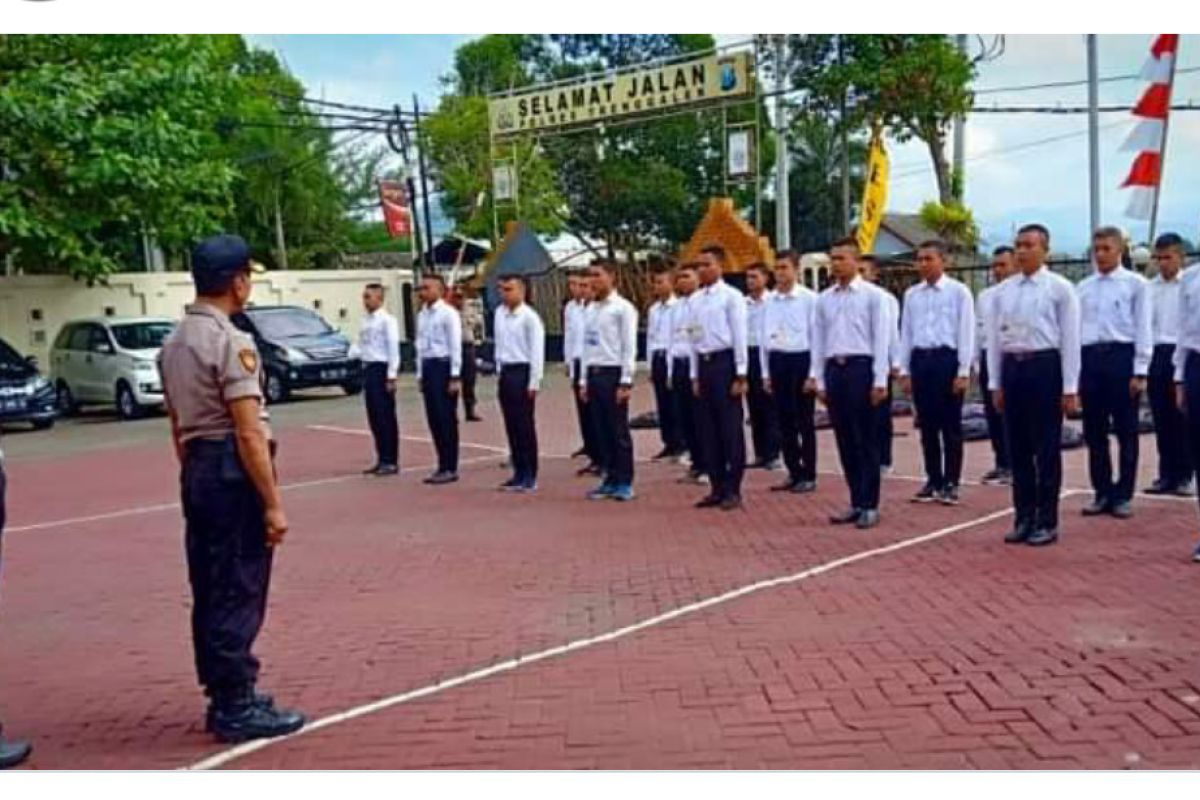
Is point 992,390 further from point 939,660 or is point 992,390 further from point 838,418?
point 939,660

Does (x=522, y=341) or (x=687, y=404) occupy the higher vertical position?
(x=522, y=341)

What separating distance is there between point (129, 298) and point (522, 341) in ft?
57.5

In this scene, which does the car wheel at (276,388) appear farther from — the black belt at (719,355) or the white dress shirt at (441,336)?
the black belt at (719,355)

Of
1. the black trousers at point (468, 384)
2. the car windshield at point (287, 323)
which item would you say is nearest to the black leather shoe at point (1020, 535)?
the black trousers at point (468, 384)

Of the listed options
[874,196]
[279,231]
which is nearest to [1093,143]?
[874,196]

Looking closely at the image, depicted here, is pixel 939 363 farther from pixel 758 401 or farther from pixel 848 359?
pixel 758 401

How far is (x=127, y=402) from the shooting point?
2128 centimetres

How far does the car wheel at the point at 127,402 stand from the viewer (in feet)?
69.5

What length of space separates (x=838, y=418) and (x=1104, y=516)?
169 centimetres

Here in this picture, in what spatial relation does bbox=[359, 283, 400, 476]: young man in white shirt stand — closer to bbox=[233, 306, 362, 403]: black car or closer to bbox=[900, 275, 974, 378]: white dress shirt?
bbox=[900, 275, 974, 378]: white dress shirt

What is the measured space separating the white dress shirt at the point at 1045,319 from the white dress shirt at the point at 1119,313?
1112 mm

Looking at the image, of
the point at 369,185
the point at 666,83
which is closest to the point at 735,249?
the point at 666,83

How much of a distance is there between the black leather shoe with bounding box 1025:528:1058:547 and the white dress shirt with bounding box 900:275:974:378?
1.60 m

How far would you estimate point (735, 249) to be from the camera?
18.3 metres
